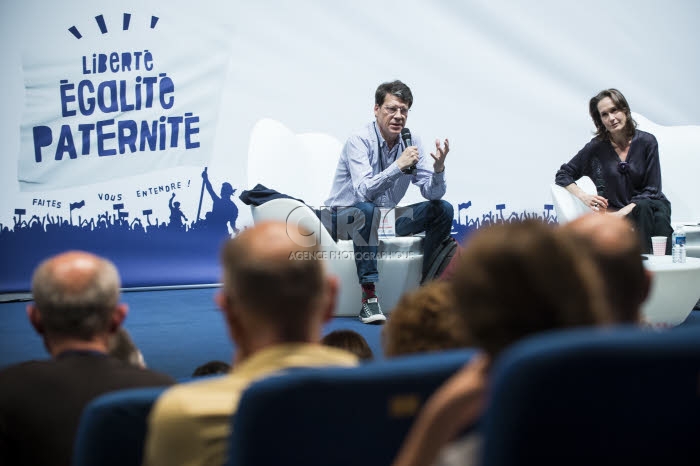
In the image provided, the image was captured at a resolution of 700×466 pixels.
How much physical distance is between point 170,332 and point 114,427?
307 cm

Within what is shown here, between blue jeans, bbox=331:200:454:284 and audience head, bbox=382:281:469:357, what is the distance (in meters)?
2.93

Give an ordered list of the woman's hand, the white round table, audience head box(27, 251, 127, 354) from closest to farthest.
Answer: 1. audience head box(27, 251, 127, 354)
2. the white round table
3. the woman's hand

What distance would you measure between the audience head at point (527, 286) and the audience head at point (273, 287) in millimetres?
301

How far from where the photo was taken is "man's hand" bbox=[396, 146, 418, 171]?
13.7ft

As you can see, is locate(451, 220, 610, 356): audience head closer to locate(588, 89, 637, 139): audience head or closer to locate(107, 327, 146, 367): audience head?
locate(107, 327, 146, 367): audience head

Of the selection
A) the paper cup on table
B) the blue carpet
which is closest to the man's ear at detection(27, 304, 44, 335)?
the blue carpet

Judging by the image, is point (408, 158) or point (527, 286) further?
point (408, 158)

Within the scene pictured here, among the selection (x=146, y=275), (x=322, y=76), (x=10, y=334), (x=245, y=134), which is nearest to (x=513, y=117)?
(x=322, y=76)

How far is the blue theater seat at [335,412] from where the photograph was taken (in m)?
0.75

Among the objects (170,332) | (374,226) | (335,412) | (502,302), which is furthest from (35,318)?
(374,226)

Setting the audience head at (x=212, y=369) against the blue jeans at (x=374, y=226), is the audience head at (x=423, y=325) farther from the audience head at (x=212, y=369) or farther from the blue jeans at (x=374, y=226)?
the blue jeans at (x=374, y=226)

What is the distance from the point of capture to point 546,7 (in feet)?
20.0

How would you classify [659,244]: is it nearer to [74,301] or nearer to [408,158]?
[408,158]

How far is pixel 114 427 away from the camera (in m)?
0.97
